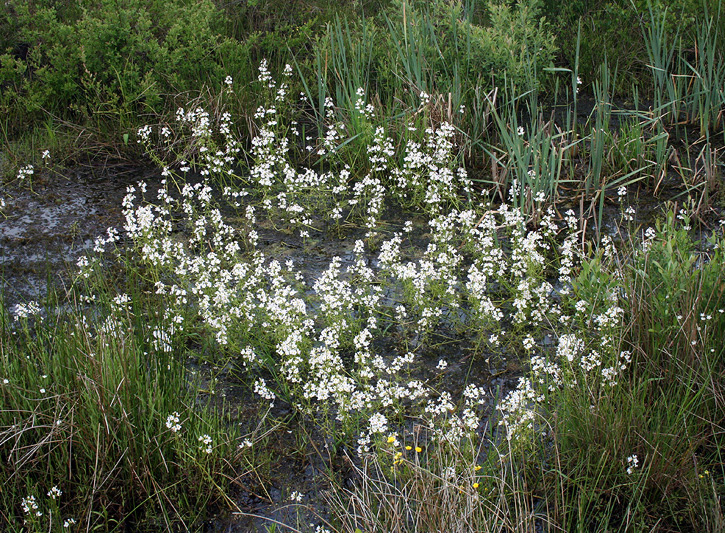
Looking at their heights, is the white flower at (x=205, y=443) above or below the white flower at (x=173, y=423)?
below

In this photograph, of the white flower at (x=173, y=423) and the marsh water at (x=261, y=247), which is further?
the marsh water at (x=261, y=247)

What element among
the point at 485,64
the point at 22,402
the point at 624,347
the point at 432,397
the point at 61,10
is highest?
Result: the point at 61,10

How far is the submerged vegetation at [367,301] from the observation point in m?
3.24

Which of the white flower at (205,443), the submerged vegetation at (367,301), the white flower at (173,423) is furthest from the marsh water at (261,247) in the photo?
the white flower at (173,423)

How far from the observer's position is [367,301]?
14.6 ft

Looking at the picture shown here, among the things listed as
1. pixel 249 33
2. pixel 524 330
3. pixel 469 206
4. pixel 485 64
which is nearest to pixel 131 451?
pixel 524 330

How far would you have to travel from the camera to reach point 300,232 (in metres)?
5.56

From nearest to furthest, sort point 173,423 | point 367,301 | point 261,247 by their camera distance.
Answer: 1. point 173,423
2. point 367,301
3. point 261,247

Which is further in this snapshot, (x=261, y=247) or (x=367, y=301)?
(x=261, y=247)

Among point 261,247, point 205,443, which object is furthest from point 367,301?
point 205,443

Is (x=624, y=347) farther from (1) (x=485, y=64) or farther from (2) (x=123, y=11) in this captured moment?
(2) (x=123, y=11)

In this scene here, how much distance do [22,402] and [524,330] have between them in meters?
2.96

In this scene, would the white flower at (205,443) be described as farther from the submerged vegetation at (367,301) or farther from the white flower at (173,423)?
the white flower at (173,423)

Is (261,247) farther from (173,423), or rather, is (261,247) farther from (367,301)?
(173,423)
